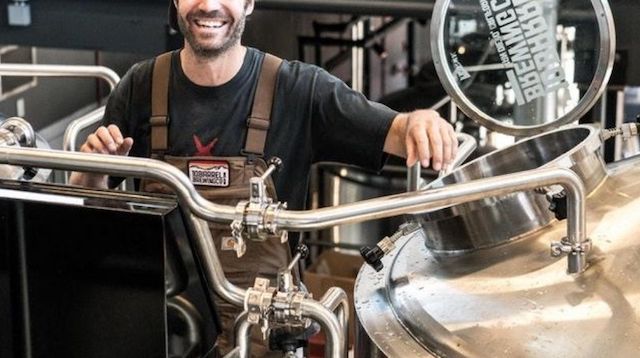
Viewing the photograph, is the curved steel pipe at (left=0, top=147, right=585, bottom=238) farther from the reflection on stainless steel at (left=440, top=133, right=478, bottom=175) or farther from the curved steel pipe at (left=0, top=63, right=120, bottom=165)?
the curved steel pipe at (left=0, top=63, right=120, bottom=165)

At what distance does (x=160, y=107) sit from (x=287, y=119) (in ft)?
0.80

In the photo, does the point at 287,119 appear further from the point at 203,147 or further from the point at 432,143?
the point at 432,143

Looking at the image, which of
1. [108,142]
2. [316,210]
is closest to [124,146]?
[108,142]

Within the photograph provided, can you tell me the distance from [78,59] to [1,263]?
11.5 feet

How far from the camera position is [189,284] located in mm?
1482

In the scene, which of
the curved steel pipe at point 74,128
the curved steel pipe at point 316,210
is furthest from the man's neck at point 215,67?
the curved steel pipe at point 316,210

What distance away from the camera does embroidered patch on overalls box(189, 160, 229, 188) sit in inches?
76.1

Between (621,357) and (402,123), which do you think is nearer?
(621,357)

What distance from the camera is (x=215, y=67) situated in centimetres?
200

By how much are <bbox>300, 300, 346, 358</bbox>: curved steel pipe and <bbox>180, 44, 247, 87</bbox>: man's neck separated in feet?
2.27

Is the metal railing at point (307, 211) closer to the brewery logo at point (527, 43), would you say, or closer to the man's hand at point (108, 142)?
the man's hand at point (108, 142)

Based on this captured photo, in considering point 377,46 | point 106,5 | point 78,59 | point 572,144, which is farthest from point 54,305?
point 377,46

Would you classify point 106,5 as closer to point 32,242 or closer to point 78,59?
point 78,59

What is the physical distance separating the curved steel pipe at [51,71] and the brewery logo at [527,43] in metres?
0.83
